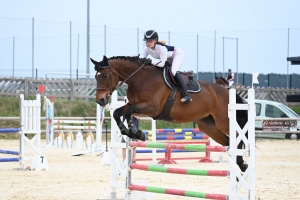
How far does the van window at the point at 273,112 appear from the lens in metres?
21.9

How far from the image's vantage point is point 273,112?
22.0 metres

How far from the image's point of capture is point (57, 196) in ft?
28.8

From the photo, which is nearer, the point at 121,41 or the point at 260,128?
the point at 260,128

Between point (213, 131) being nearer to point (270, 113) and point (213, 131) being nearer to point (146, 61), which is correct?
point (146, 61)

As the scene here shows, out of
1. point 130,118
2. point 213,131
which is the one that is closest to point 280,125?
point 213,131

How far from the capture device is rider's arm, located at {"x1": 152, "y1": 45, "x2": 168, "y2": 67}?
8.87m

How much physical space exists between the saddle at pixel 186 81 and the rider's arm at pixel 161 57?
131mm

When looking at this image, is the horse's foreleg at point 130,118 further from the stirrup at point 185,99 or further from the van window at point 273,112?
the van window at point 273,112

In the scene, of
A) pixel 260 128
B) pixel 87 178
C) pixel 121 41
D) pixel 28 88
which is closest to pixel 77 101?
pixel 28 88

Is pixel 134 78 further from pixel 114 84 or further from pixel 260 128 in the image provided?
pixel 260 128

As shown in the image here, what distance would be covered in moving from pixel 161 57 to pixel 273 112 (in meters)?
13.8

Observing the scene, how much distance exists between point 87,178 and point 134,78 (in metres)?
2.92

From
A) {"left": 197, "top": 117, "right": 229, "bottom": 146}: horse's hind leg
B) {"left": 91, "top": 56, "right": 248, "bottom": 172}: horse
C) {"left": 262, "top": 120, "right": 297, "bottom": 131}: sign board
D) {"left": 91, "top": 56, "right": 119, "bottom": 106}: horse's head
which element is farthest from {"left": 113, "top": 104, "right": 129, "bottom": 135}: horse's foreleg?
{"left": 262, "top": 120, "right": 297, "bottom": 131}: sign board

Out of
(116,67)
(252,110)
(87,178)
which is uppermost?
(116,67)
